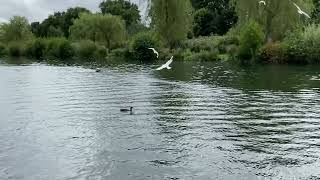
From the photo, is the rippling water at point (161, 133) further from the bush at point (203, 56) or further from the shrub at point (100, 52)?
the shrub at point (100, 52)

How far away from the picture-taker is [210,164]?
587 inches

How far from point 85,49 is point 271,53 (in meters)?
37.7

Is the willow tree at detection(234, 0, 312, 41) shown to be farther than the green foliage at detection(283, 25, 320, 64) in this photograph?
Yes

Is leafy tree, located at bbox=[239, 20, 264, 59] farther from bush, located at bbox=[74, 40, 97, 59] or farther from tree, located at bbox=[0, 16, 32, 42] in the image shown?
tree, located at bbox=[0, 16, 32, 42]

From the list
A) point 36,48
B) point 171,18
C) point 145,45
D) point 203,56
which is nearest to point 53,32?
point 36,48

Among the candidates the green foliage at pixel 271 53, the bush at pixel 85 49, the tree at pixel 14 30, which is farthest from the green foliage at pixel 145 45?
the tree at pixel 14 30

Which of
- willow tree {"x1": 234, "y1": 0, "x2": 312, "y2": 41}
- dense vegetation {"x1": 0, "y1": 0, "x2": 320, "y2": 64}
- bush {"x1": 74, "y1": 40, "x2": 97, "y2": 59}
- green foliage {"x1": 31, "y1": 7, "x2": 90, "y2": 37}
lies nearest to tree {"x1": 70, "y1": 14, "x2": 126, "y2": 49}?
dense vegetation {"x1": 0, "y1": 0, "x2": 320, "y2": 64}

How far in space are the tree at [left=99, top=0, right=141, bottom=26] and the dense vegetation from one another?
2522 centimetres

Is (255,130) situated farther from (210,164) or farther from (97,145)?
(97,145)

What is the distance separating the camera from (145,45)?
247ft

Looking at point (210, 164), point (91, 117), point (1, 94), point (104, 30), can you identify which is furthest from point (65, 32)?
point (210, 164)

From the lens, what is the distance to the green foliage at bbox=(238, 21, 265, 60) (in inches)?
2398

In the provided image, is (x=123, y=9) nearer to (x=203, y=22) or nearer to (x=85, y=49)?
(x=203, y=22)

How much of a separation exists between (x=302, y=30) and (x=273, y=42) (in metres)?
4.19
